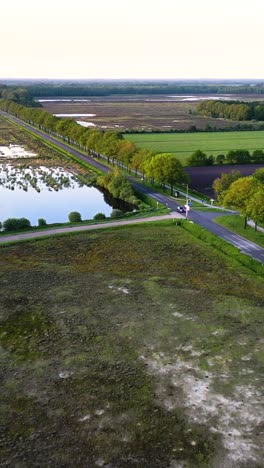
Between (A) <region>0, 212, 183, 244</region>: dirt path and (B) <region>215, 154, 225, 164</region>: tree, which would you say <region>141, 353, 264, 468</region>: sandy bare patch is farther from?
(B) <region>215, 154, 225, 164</region>: tree

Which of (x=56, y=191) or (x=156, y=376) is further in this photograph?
(x=56, y=191)

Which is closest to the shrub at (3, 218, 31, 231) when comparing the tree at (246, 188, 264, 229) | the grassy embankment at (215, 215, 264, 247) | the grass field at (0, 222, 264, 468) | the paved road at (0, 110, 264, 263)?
the grass field at (0, 222, 264, 468)

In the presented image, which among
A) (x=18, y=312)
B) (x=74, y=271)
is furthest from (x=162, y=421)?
(x=74, y=271)

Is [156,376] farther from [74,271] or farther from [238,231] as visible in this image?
[238,231]

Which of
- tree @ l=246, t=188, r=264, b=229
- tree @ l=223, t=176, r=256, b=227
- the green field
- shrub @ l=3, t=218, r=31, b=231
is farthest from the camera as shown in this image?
the green field

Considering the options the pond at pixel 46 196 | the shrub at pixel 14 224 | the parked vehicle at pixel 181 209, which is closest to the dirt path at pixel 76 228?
the parked vehicle at pixel 181 209

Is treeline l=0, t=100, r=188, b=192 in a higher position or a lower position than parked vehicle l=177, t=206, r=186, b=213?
higher

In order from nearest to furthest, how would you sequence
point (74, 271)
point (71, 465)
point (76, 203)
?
point (71, 465), point (74, 271), point (76, 203)

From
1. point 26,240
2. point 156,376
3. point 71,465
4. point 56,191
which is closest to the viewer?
point 71,465
